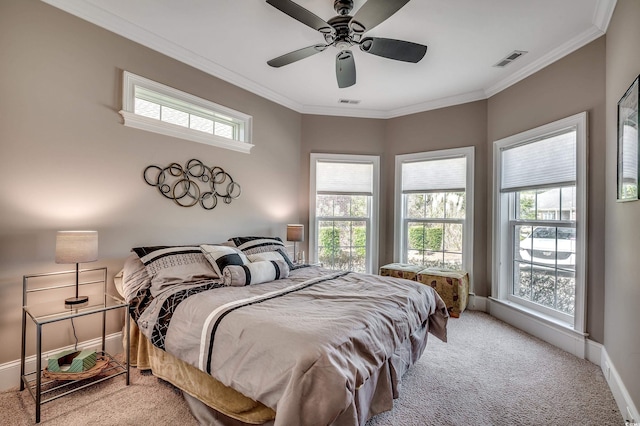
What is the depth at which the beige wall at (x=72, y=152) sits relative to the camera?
84.6 inches

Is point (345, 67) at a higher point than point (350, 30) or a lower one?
lower

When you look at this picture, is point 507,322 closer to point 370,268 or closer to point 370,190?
point 370,268

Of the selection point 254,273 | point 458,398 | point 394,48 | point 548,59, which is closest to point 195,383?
point 254,273

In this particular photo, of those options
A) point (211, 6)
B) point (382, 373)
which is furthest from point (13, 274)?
point (382, 373)

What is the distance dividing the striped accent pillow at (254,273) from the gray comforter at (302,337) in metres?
0.10

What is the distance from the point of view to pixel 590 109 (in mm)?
2688

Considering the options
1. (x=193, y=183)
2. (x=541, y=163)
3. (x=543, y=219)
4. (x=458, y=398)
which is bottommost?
(x=458, y=398)

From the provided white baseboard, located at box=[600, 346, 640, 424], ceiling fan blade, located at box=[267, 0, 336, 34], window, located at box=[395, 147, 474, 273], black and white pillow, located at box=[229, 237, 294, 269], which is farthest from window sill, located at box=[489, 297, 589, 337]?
ceiling fan blade, located at box=[267, 0, 336, 34]

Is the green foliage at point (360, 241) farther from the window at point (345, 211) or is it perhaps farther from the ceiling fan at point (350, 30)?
the ceiling fan at point (350, 30)

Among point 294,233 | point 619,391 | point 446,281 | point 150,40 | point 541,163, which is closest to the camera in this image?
point 619,391

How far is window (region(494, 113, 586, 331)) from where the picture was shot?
2781 millimetres

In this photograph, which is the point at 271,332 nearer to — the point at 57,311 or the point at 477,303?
the point at 57,311

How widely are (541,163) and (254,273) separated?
3163 millimetres

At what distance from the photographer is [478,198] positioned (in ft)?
13.2
